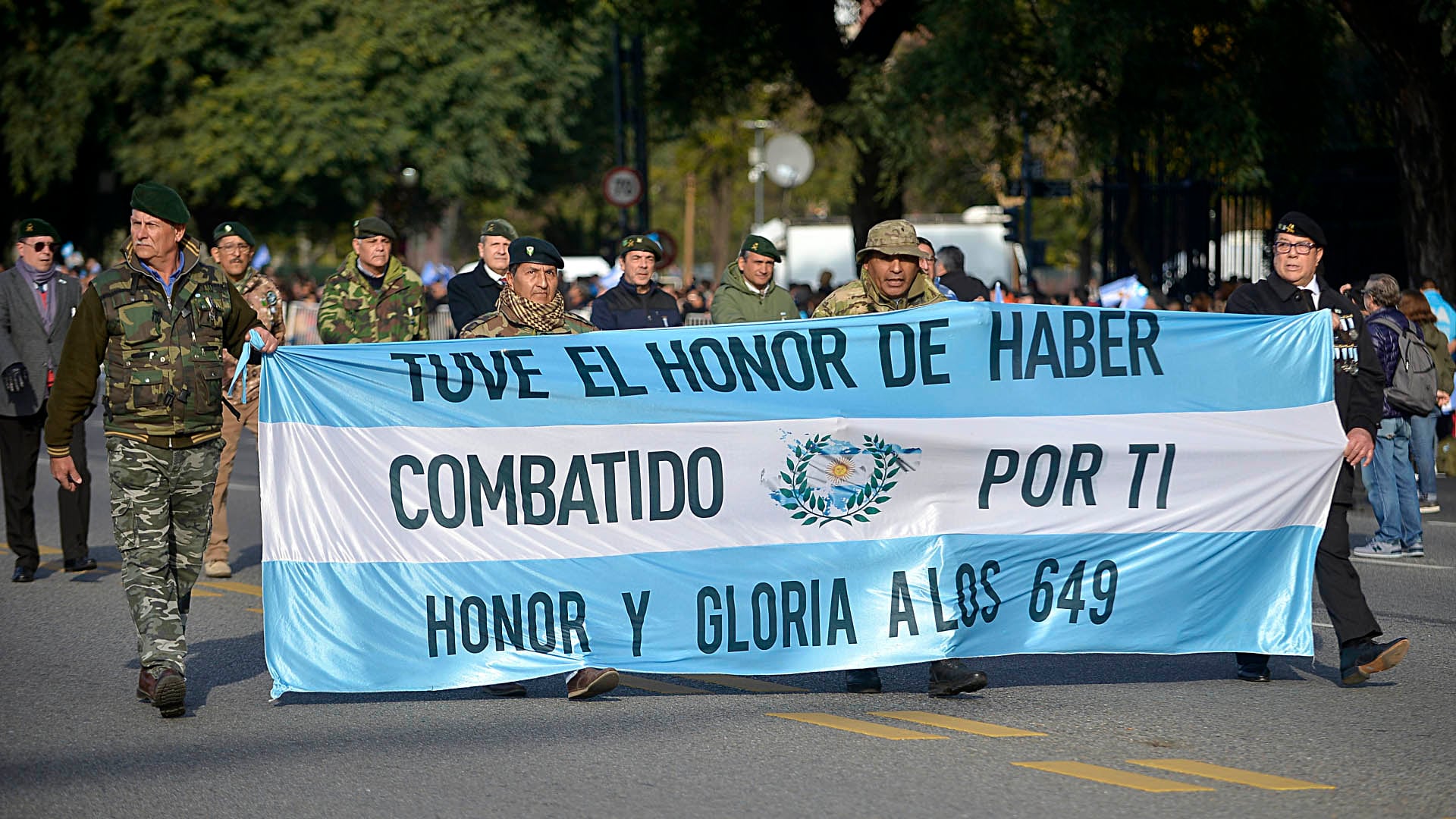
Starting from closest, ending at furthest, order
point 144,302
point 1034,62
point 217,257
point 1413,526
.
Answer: point 144,302 → point 217,257 → point 1413,526 → point 1034,62

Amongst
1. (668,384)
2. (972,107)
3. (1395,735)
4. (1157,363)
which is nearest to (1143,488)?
(1157,363)

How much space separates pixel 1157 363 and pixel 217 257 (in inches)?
224

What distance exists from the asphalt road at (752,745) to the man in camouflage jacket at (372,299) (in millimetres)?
2220

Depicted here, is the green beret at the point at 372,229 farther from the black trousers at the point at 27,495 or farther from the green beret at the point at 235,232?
the black trousers at the point at 27,495

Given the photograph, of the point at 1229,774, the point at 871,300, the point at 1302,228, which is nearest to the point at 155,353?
the point at 871,300

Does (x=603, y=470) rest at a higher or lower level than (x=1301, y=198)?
lower

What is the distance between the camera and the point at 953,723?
6629 millimetres

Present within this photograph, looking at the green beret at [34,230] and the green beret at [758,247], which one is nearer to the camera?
the green beret at [34,230]

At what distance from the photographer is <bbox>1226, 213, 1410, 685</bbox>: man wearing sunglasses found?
286 inches

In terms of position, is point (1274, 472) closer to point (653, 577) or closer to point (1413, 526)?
point (653, 577)

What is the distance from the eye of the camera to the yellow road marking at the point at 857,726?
644 cm

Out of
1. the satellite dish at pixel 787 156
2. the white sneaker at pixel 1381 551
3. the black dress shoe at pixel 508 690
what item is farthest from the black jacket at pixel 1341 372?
the satellite dish at pixel 787 156

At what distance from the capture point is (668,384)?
23.3ft

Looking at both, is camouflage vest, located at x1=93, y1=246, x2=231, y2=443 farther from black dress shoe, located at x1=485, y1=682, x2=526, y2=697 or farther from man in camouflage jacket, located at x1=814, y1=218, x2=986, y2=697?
man in camouflage jacket, located at x1=814, y1=218, x2=986, y2=697
